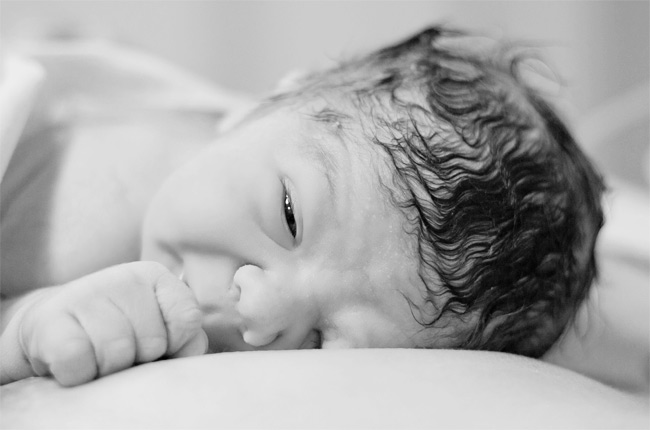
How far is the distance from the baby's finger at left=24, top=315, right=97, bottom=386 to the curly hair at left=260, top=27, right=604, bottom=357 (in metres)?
0.34

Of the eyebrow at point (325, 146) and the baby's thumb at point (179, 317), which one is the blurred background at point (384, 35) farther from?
the baby's thumb at point (179, 317)

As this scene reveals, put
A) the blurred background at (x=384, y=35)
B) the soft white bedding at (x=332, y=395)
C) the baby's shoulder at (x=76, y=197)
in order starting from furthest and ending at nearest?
the blurred background at (x=384, y=35)
the baby's shoulder at (x=76, y=197)
the soft white bedding at (x=332, y=395)

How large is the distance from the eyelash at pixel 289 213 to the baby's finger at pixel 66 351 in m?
0.25

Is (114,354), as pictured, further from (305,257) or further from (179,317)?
(305,257)

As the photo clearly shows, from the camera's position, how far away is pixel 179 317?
0.64m

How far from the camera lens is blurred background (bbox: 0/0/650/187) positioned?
2.08 metres

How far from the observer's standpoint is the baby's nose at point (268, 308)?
2.31ft

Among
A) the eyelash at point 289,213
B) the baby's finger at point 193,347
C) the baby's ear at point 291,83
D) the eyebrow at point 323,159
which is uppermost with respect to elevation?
the baby's ear at point 291,83

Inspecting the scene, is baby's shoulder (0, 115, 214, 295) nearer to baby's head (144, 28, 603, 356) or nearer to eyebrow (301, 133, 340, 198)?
baby's head (144, 28, 603, 356)

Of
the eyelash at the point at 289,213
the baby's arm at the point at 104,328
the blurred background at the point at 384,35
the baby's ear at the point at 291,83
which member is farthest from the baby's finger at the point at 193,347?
the blurred background at the point at 384,35

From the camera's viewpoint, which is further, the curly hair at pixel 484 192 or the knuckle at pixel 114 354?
the curly hair at pixel 484 192

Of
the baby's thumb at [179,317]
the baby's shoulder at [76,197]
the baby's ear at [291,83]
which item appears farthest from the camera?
the baby's ear at [291,83]

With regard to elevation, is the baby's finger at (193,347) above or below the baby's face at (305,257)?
below

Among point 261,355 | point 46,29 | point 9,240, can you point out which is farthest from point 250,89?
point 261,355
